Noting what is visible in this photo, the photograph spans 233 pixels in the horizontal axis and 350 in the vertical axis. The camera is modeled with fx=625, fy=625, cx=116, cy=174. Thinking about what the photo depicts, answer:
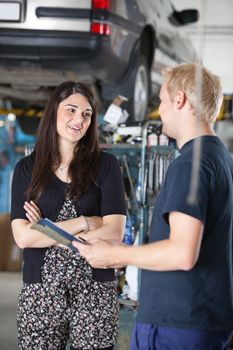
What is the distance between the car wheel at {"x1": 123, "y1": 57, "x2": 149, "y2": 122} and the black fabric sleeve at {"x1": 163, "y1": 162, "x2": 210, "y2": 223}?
12.9ft

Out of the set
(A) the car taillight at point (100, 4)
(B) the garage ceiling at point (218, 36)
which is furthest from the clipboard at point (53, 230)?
(A) the car taillight at point (100, 4)

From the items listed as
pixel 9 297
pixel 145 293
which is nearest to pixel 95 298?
pixel 145 293

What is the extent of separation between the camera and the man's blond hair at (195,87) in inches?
54.9

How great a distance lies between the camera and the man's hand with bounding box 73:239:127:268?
1.35 meters

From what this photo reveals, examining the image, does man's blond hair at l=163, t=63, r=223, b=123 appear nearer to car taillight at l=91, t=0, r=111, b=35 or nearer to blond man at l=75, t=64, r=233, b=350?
blond man at l=75, t=64, r=233, b=350

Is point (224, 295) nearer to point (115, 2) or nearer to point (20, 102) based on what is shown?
point (115, 2)

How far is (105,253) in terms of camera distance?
1354mm

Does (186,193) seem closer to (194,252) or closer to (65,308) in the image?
(194,252)

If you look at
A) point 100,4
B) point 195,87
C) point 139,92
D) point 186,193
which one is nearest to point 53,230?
point 186,193

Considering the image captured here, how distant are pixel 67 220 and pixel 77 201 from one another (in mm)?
73

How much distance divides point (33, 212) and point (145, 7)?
3428mm

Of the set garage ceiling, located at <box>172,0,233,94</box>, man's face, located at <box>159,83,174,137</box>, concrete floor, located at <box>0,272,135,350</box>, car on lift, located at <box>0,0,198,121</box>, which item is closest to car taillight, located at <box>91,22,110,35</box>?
car on lift, located at <box>0,0,198,121</box>

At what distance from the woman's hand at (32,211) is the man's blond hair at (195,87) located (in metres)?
0.77

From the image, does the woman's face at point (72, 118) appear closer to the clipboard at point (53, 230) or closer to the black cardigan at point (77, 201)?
the black cardigan at point (77, 201)
